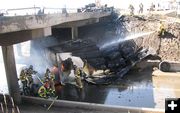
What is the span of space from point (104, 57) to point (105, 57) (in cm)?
12

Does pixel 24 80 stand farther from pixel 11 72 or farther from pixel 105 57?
pixel 105 57

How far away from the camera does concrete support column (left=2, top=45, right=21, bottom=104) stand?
41.7 ft

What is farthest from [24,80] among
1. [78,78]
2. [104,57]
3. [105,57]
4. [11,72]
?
[105,57]

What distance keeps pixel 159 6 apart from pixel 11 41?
4079cm

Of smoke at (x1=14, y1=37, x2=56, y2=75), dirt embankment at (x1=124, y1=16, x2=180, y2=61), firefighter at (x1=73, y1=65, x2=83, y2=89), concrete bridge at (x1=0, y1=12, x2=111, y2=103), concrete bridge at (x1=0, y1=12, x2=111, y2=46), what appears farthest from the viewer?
dirt embankment at (x1=124, y1=16, x2=180, y2=61)

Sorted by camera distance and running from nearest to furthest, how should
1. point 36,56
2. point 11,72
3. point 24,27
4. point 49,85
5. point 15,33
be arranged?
1. point 24,27
2. point 15,33
3. point 11,72
4. point 49,85
5. point 36,56

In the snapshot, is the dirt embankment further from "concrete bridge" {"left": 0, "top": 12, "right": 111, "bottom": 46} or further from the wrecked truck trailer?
"concrete bridge" {"left": 0, "top": 12, "right": 111, "bottom": 46}

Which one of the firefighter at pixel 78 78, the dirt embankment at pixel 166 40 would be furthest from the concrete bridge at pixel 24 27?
the dirt embankment at pixel 166 40

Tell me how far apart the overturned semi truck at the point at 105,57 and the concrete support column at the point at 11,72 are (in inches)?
248

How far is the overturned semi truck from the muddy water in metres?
1.21

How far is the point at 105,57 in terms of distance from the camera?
2158 cm

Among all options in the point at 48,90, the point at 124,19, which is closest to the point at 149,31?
the point at 124,19

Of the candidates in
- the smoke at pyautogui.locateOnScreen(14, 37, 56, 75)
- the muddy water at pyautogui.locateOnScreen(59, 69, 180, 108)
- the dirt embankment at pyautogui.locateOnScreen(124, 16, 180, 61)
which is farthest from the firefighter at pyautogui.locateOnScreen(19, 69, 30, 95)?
the dirt embankment at pyautogui.locateOnScreen(124, 16, 180, 61)

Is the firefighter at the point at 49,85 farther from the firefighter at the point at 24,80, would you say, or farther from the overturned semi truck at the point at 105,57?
the overturned semi truck at the point at 105,57
